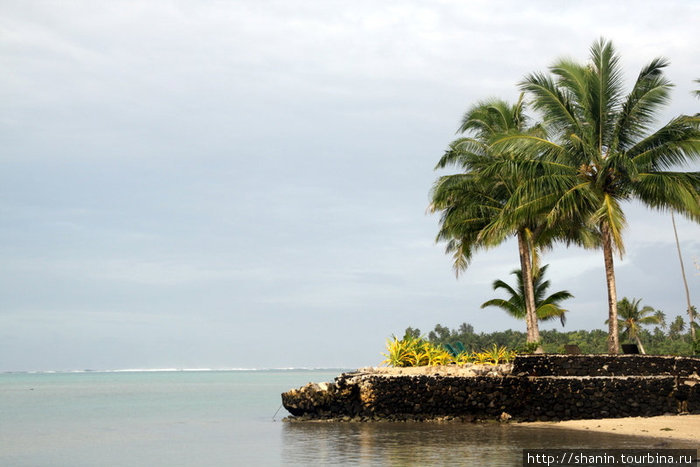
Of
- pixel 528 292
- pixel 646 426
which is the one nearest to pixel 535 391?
pixel 646 426

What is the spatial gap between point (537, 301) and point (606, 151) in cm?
1146

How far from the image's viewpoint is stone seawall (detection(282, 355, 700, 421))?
66.5ft

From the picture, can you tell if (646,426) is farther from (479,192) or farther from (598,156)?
(479,192)

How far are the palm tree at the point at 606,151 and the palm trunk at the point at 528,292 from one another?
14.1 ft

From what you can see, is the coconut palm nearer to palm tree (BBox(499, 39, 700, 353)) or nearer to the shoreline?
palm tree (BBox(499, 39, 700, 353))

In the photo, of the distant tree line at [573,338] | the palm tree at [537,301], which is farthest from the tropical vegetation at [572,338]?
the palm tree at [537,301]

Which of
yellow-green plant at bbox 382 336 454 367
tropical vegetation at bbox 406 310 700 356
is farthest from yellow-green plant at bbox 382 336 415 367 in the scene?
tropical vegetation at bbox 406 310 700 356

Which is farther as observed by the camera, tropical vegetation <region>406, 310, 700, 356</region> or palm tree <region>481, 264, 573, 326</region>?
tropical vegetation <region>406, 310, 700, 356</region>

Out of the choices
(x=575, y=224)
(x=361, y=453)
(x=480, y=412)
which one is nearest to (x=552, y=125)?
(x=575, y=224)

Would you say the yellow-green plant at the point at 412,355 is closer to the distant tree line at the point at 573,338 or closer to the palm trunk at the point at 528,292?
the palm trunk at the point at 528,292

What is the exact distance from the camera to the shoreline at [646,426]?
17.1 metres

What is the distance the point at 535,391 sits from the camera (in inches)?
833

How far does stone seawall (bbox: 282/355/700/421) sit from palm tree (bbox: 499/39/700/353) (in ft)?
10.4

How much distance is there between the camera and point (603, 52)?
25406mm
